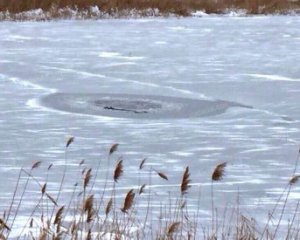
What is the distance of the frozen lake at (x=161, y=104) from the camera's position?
571cm

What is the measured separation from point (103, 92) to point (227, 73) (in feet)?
7.15

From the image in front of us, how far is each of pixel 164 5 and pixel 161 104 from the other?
14.8 metres

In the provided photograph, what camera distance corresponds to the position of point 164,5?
23.5 metres

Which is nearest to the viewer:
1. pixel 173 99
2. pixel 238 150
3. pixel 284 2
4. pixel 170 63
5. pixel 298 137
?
pixel 238 150

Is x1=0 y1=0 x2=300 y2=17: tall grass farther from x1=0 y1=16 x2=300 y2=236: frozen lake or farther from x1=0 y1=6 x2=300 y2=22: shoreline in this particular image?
x1=0 y1=16 x2=300 y2=236: frozen lake

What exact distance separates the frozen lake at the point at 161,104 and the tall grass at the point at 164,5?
4.18 metres

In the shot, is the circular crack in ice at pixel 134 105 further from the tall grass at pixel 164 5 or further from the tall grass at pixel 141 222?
the tall grass at pixel 164 5

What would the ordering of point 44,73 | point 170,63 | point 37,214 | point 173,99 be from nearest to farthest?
point 37,214 < point 173,99 < point 44,73 < point 170,63

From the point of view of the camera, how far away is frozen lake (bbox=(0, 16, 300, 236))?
5711 mm

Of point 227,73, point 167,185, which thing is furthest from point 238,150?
point 227,73

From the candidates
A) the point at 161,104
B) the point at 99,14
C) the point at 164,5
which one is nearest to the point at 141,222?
the point at 161,104

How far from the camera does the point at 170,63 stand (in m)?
12.6

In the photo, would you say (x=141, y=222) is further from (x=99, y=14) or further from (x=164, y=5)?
(x=164, y=5)

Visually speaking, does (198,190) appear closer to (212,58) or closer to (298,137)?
(298,137)
